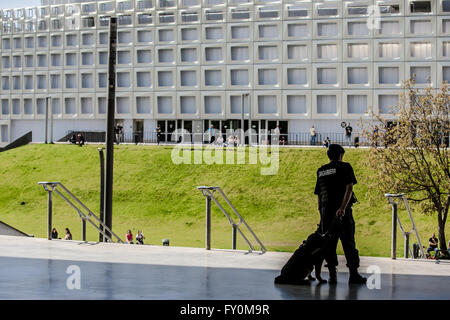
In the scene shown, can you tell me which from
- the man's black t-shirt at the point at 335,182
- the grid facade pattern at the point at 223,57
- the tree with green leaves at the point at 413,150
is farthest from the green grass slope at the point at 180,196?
the man's black t-shirt at the point at 335,182

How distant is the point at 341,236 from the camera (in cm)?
917

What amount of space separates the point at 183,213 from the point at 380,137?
1325cm

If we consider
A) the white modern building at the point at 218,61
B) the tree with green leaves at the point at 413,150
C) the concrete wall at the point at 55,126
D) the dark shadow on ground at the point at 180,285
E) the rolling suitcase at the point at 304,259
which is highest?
the white modern building at the point at 218,61

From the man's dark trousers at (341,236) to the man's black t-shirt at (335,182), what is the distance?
0.11 m

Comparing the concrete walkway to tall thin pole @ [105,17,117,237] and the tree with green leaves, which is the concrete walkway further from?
the tree with green leaves

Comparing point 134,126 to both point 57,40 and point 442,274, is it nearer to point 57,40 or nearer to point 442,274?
point 57,40

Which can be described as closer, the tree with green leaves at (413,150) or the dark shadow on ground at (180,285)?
the dark shadow on ground at (180,285)

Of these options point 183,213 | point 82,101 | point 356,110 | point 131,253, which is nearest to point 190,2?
point 82,101

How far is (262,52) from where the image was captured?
225 ft

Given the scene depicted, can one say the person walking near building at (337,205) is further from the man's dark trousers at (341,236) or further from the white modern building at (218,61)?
the white modern building at (218,61)

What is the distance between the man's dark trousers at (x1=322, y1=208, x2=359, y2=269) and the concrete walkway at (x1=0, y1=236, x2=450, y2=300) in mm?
314

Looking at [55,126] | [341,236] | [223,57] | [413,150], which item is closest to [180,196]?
[413,150]

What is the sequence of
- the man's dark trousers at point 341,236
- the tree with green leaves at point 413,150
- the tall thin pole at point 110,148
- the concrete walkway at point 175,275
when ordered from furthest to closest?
1. the tree with green leaves at point 413,150
2. the tall thin pole at point 110,148
3. the man's dark trousers at point 341,236
4. the concrete walkway at point 175,275

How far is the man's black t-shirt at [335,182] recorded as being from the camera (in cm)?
900
